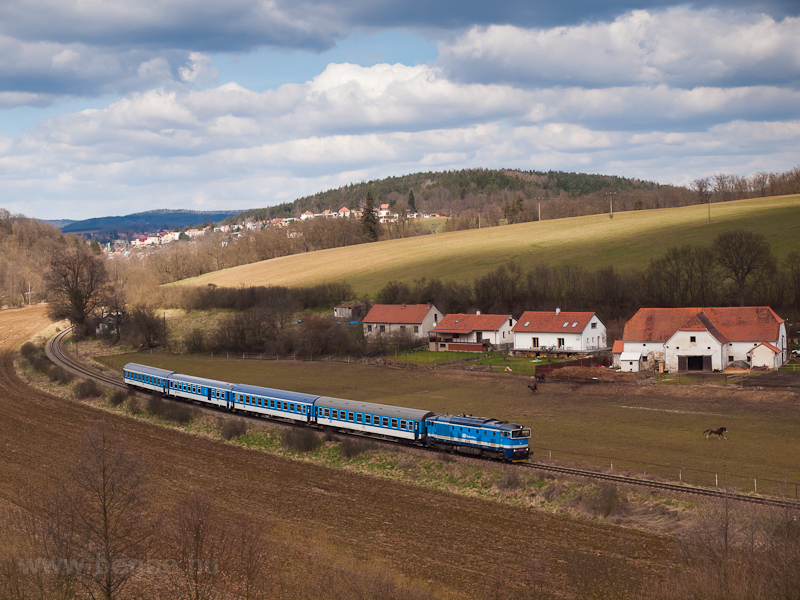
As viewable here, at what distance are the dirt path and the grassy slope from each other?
2696 inches

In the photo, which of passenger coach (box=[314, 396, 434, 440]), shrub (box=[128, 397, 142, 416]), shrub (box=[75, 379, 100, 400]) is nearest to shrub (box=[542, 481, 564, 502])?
passenger coach (box=[314, 396, 434, 440])

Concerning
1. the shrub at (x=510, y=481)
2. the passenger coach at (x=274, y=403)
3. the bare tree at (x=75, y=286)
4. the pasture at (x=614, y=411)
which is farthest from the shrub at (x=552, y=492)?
the bare tree at (x=75, y=286)

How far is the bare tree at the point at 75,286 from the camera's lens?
9494 centimetres

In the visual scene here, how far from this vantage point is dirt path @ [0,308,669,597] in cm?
2453

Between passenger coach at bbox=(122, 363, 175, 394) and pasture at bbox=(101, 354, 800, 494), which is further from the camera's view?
passenger coach at bbox=(122, 363, 175, 394)

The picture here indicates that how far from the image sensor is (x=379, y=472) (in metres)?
36.6

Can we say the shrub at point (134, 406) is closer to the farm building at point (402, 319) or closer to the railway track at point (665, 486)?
the railway track at point (665, 486)

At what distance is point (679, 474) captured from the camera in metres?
31.6

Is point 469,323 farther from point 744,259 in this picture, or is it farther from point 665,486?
point 665,486

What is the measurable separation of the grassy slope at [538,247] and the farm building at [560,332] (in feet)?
84.8

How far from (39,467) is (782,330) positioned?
199 feet

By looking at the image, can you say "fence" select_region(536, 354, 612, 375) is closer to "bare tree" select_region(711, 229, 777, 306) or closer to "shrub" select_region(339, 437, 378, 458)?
"bare tree" select_region(711, 229, 777, 306)

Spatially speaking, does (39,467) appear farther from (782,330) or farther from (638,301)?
(638,301)

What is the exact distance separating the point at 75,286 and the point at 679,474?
87985 mm
